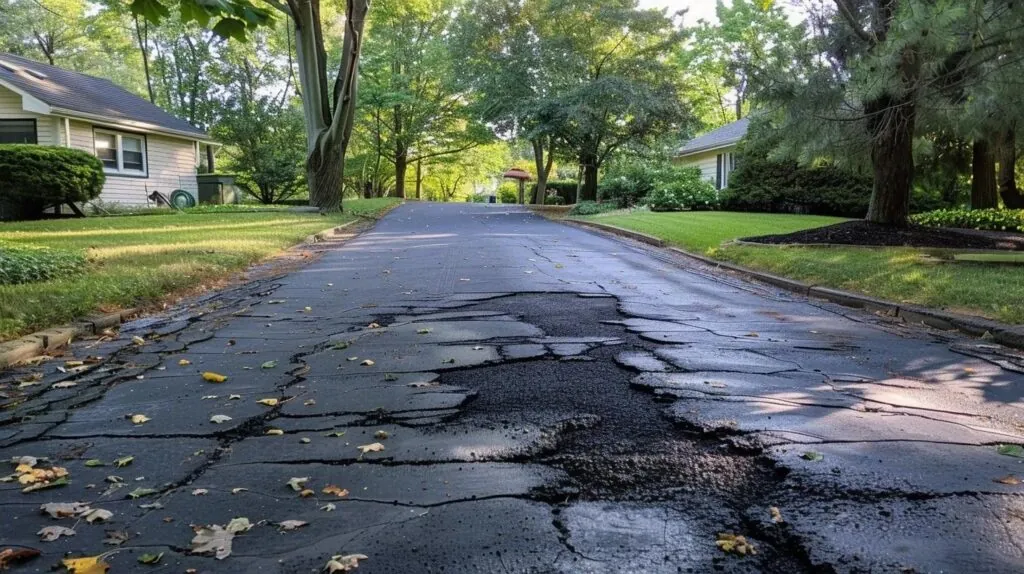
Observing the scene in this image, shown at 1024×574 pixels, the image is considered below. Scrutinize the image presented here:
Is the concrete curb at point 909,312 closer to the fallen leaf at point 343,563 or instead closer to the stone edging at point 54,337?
the fallen leaf at point 343,563

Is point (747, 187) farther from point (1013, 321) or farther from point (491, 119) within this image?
point (1013, 321)

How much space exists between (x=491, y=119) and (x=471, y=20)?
4.12 m

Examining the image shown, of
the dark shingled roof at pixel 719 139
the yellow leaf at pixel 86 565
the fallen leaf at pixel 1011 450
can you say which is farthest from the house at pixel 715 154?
the yellow leaf at pixel 86 565

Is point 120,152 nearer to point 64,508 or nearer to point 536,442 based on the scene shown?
point 64,508

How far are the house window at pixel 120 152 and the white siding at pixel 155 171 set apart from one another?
206mm

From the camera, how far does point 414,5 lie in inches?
1261

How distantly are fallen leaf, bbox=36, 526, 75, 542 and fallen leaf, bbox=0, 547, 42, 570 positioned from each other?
0.26ft

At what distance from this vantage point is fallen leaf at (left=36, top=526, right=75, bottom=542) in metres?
2.41

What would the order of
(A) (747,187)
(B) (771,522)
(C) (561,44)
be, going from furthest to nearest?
(C) (561,44) → (A) (747,187) → (B) (771,522)

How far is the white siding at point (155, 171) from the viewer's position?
73.1ft

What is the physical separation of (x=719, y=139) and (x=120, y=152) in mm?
24149

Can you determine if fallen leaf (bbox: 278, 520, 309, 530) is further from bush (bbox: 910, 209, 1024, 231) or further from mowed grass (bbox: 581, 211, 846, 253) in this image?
bush (bbox: 910, 209, 1024, 231)

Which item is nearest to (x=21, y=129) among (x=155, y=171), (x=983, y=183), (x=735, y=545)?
(x=155, y=171)

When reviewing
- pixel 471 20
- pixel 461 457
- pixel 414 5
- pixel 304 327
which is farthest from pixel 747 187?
pixel 461 457
